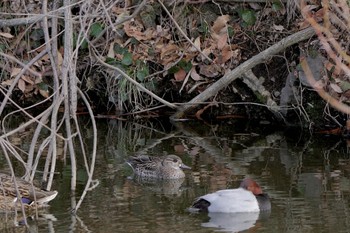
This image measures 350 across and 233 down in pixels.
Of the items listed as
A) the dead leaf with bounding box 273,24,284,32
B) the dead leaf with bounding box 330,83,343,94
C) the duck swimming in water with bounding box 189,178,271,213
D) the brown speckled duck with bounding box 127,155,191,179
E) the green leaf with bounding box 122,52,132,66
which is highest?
the dead leaf with bounding box 273,24,284,32

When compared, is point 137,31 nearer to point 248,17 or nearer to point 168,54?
point 168,54

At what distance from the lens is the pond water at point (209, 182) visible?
28.8ft

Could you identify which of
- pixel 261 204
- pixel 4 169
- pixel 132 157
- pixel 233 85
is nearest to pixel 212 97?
pixel 233 85

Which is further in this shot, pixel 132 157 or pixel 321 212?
pixel 132 157

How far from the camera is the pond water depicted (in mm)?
8781

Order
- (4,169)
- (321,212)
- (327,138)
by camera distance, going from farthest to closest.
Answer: (327,138)
(4,169)
(321,212)

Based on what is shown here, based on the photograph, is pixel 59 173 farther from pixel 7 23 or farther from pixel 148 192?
pixel 7 23

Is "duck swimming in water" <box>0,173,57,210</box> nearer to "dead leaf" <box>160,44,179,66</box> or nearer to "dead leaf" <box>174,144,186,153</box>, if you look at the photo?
"dead leaf" <box>174,144,186,153</box>

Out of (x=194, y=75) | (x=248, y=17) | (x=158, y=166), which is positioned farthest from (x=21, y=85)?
(x=158, y=166)

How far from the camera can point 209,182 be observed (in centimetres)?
1066

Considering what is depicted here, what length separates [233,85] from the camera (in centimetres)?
1498

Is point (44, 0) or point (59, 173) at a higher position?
point (44, 0)

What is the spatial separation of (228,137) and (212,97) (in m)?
1.38

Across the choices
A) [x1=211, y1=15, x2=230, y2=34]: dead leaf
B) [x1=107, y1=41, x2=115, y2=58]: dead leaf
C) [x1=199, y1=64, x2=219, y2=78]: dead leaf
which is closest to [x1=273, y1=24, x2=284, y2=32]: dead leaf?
[x1=211, y1=15, x2=230, y2=34]: dead leaf
